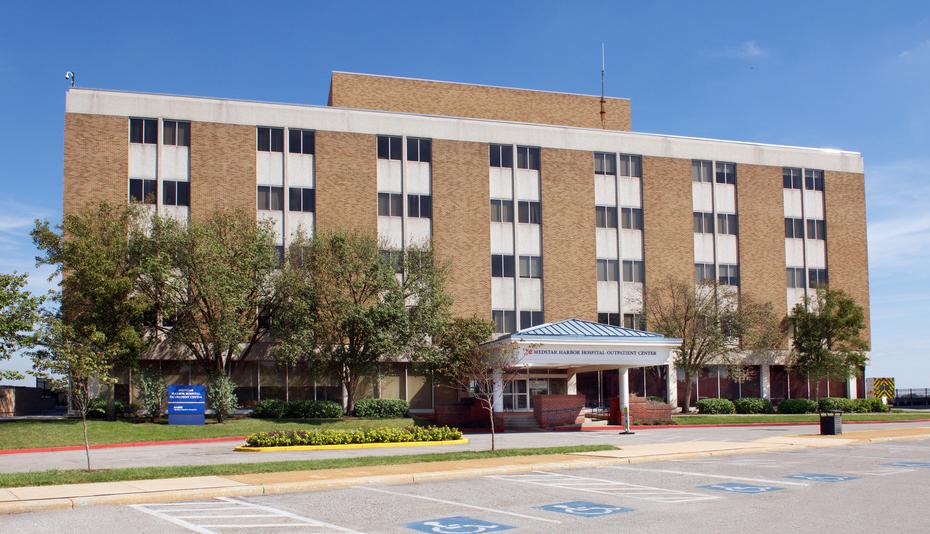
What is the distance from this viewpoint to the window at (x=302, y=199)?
155ft

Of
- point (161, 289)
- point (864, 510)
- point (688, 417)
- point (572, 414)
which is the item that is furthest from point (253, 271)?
point (864, 510)

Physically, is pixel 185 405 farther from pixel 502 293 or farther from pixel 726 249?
pixel 726 249

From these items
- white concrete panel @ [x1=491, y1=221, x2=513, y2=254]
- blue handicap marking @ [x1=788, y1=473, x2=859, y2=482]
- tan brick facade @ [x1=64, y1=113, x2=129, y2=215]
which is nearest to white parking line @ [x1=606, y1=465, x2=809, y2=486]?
blue handicap marking @ [x1=788, y1=473, x2=859, y2=482]

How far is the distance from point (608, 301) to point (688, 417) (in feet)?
28.2

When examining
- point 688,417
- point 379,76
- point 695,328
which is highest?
point 379,76

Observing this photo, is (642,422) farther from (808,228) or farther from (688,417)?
(808,228)

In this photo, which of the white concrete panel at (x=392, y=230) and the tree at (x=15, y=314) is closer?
the tree at (x=15, y=314)

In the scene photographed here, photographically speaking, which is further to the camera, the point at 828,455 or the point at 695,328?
the point at 695,328

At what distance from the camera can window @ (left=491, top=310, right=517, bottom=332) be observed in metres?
50.1

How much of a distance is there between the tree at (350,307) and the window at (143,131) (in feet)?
31.1

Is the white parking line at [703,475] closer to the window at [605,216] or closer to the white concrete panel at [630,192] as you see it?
the window at [605,216]

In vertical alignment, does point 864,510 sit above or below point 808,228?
below

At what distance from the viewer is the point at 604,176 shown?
53.6 m

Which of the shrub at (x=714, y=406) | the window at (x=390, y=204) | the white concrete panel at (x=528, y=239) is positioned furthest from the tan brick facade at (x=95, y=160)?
the shrub at (x=714, y=406)
